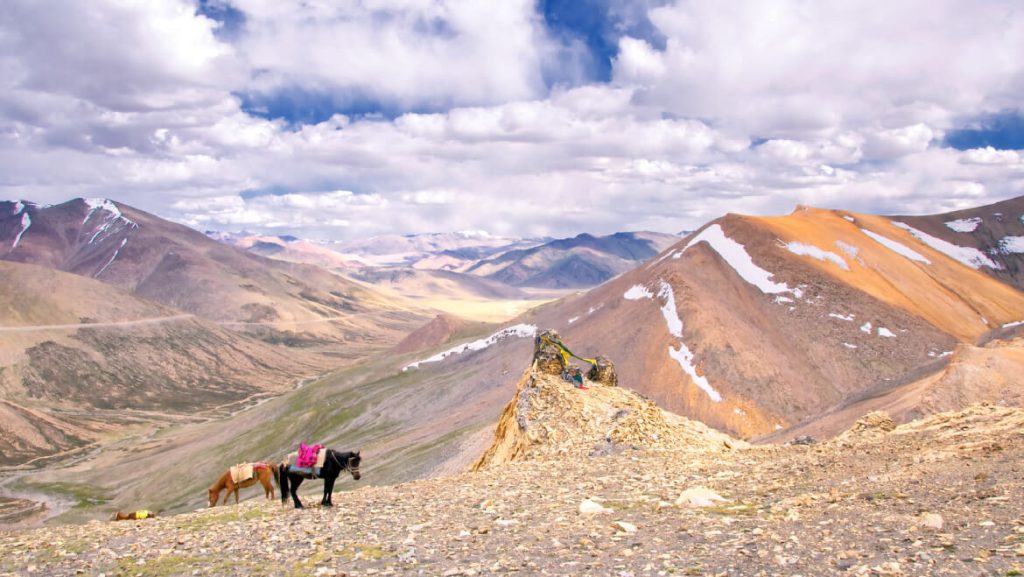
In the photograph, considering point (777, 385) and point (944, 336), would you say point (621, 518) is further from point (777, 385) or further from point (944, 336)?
point (944, 336)

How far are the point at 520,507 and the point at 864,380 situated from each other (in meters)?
82.9

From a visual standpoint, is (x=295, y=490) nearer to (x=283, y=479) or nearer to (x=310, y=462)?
(x=310, y=462)

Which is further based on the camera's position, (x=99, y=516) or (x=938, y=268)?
(x=938, y=268)

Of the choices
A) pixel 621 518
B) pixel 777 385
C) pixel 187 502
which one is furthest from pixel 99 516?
pixel 621 518

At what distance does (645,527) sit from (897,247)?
14043 centimetres

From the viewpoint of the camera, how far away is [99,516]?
104 meters

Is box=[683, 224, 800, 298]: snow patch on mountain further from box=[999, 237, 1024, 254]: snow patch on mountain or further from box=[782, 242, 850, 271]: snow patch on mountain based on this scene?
box=[999, 237, 1024, 254]: snow patch on mountain

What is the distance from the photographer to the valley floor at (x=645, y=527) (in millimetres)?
11500

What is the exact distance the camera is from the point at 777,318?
99000 millimetres

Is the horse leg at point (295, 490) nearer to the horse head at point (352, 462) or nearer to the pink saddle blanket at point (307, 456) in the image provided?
the pink saddle blanket at point (307, 456)

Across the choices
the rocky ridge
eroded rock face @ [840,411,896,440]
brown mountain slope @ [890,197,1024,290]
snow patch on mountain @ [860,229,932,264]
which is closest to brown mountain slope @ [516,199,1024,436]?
snow patch on mountain @ [860,229,932,264]

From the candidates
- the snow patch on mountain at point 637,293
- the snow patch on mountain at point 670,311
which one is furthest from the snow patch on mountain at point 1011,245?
the snow patch on mountain at point 670,311

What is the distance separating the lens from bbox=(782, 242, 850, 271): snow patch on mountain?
370 ft

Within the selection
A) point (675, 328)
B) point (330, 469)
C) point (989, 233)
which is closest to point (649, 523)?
point (330, 469)
